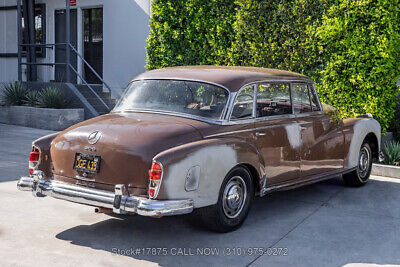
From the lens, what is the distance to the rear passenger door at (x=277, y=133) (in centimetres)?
609

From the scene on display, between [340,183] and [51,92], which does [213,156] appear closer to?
[340,183]

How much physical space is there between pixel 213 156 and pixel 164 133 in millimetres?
526

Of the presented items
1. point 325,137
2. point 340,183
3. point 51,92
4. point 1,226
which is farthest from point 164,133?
point 51,92

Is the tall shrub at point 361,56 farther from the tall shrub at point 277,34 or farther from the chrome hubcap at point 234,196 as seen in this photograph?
the chrome hubcap at point 234,196

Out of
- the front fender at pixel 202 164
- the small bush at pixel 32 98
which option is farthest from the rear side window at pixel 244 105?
the small bush at pixel 32 98

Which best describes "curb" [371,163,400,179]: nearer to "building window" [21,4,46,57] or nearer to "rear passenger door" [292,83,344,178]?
"rear passenger door" [292,83,344,178]

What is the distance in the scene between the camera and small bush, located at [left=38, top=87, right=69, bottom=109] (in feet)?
45.5

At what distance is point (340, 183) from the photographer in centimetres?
841

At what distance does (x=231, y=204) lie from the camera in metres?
5.58

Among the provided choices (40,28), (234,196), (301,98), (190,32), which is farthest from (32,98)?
(234,196)

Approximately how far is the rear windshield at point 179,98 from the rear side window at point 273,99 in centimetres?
54

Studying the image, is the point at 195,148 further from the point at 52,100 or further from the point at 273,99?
the point at 52,100

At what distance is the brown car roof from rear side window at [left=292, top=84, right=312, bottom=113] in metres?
0.21

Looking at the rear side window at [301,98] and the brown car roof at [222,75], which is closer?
the brown car roof at [222,75]
